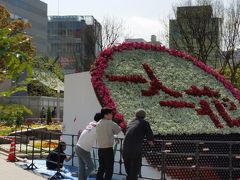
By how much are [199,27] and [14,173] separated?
26.9 metres

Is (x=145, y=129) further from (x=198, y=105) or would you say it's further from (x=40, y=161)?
(x=40, y=161)

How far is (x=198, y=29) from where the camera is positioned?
36.8 m

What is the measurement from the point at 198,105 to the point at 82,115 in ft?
12.7

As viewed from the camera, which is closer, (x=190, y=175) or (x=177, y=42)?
(x=190, y=175)

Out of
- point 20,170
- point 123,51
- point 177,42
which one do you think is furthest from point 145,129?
point 177,42

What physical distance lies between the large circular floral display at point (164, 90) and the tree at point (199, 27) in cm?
2049

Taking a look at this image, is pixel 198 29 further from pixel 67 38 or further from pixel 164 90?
pixel 67 38

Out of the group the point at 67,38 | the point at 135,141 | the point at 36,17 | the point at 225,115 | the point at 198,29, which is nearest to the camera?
the point at 135,141

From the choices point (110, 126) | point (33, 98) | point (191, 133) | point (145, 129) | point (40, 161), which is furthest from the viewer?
point (33, 98)

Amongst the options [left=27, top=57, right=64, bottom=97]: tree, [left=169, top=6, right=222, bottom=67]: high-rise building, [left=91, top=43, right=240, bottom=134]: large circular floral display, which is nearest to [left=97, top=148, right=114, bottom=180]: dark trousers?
[left=91, top=43, right=240, bottom=134]: large circular floral display

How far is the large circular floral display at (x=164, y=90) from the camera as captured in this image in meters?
13.8

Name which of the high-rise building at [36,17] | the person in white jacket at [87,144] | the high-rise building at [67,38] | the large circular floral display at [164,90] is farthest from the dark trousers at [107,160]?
the high-rise building at [36,17]

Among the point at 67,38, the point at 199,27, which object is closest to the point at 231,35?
the point at 199,27

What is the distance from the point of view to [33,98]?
48.7m
